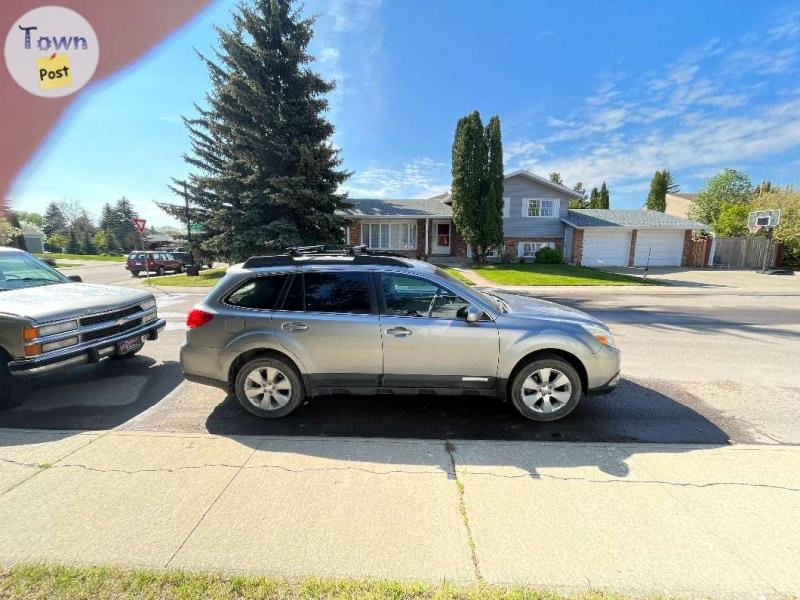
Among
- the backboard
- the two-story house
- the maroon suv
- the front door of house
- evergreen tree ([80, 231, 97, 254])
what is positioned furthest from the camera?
evergreen tree ([80, 231, 97, 254])

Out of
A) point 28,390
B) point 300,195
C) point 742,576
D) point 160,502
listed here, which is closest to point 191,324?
point 160,502

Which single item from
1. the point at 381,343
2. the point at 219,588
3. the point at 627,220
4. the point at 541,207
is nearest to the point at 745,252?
the point at 627,220

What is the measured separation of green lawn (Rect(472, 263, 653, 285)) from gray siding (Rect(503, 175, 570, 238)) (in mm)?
4096

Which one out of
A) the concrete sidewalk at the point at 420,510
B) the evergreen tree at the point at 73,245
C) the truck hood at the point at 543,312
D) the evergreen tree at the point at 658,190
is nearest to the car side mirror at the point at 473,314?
the truck hood at the point at 543,312

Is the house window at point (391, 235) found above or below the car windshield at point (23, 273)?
above

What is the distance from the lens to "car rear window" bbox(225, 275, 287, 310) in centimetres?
376

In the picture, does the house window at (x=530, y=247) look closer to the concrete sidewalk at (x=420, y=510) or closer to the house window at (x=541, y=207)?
the house window at (x=541, y=207)

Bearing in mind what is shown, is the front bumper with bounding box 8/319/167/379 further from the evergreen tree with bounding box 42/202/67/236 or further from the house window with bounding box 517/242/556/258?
the evergreen tree with bounding box 42/202/67/236

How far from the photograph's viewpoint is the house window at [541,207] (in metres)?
24.0

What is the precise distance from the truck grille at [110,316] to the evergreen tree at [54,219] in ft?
318

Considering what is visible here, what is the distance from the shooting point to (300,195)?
1545 cm

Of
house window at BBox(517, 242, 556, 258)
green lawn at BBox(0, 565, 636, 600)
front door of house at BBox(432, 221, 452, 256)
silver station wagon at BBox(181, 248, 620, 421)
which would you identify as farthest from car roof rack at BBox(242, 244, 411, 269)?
house window at BBox(517, 242, 556, 258)

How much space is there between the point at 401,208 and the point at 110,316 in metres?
21.3

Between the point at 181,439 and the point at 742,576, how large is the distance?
416 cm
